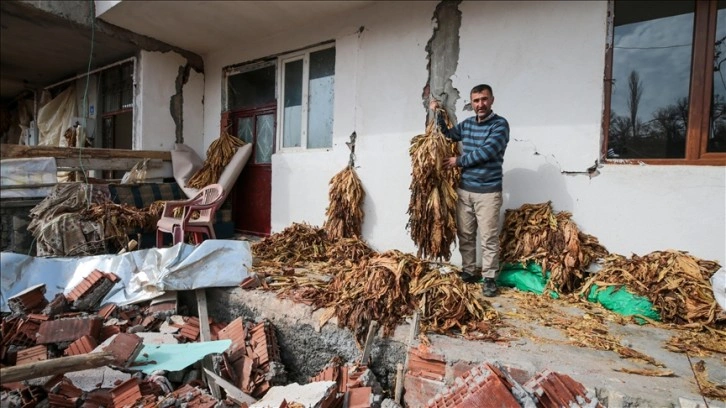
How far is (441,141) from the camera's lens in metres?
3.68

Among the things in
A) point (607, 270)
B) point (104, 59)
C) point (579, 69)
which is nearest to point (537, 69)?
point (579, 69)

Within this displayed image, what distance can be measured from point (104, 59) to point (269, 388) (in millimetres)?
7412

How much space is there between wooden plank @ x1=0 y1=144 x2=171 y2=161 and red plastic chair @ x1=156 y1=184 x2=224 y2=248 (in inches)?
59.1

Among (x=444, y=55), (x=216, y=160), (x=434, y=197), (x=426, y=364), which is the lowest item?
(x=426, y=364)

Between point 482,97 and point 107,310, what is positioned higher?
point 482,97

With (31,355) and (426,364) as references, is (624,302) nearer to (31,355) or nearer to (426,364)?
(426,364)

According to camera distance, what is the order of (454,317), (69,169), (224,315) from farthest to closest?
(69,169)
(224,315)
(454,317)

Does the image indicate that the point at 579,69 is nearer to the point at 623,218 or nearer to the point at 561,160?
the point at 561,160

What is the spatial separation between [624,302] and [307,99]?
4.56 metres

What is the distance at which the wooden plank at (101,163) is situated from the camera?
4738 millimetres

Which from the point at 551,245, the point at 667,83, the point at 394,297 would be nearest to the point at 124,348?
the point at 394,297

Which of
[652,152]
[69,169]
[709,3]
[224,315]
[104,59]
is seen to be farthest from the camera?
[104,59]

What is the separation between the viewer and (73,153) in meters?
4.81

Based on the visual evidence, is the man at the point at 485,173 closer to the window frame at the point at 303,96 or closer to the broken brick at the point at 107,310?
the window frame at the point at 303,96
